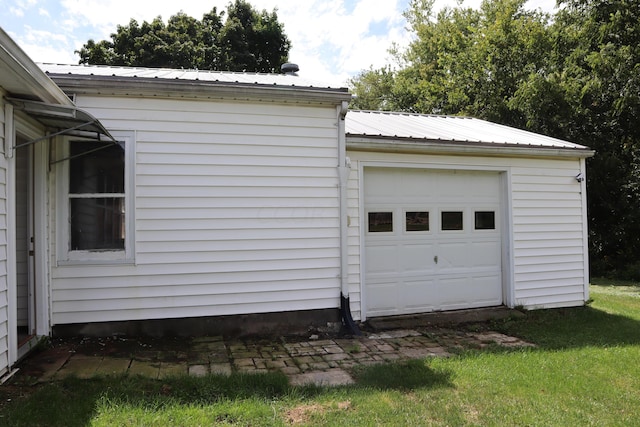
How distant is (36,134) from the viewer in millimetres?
4785

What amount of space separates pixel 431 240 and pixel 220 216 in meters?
3.27

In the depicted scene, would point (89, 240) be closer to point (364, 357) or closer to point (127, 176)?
point (127, 176)

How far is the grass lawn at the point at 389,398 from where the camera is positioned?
328 centimetres

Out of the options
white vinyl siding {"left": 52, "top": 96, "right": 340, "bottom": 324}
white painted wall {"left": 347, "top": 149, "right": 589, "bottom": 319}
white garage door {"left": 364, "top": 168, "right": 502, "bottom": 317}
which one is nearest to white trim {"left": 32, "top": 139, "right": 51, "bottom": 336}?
white vinyl siding {"left": 52, "top": 96, "right": 340, "bottom": 324}

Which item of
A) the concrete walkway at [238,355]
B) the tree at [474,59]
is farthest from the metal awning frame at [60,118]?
the tree at [474,59]

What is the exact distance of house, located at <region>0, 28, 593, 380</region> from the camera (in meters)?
4.97

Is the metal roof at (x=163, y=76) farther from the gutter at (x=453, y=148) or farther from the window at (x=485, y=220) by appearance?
the window at (x=485, y=220)

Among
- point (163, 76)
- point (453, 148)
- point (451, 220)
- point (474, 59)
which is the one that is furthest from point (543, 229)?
point (474, 59)

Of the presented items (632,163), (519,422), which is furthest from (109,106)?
(632,163)

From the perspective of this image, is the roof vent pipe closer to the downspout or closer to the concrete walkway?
the downspout

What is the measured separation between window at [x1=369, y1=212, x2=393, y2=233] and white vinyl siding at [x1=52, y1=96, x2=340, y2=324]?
0.89 metres

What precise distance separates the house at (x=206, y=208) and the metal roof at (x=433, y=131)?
0.41 feet

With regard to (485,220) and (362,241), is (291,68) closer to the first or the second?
(362,241)

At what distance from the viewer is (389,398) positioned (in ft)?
12.2
